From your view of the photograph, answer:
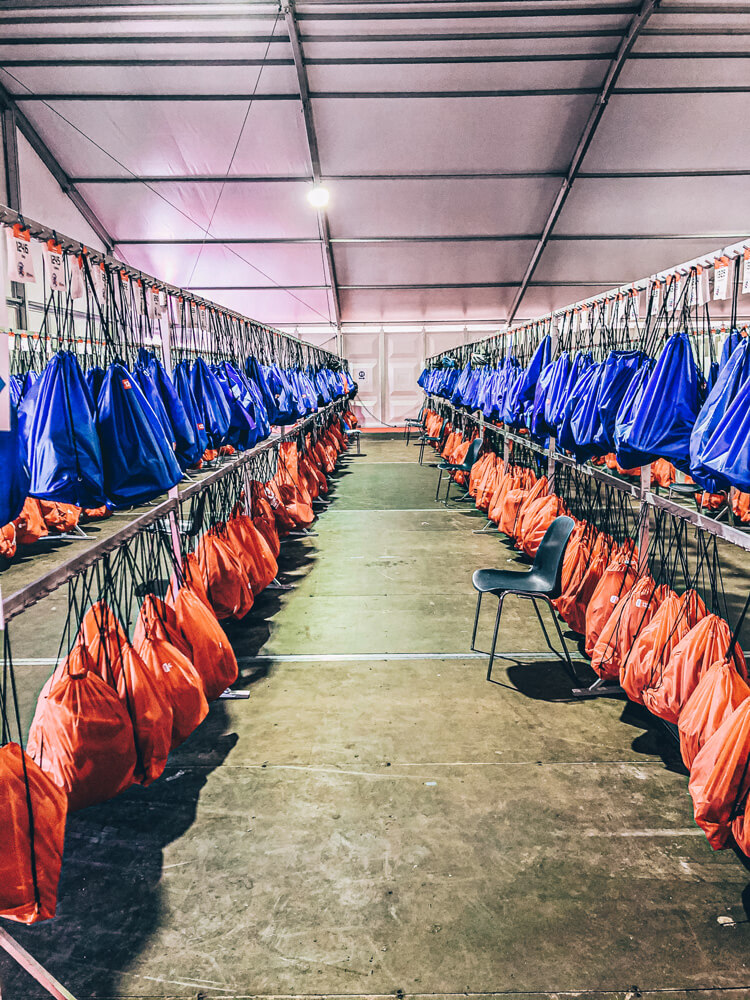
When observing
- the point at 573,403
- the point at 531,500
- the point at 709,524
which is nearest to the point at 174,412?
the point at 573,403

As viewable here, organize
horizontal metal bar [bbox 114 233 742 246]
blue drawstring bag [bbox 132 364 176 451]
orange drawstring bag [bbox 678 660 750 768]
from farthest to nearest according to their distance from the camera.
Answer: horizontal metal bar [bbox 114 233 742 246] < blue drawstring bag [bbox 132 364 176 451] < orange drawstring bag [bbox 678 660 750 768]

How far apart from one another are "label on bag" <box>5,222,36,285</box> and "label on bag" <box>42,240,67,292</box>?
0.69ft

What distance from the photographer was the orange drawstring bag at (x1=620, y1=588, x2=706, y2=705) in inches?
107

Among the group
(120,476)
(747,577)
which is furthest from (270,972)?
(747,577)

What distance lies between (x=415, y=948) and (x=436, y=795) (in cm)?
72

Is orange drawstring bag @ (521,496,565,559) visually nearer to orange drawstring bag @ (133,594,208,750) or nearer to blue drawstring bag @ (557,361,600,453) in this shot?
blue drawstring bag @ (557,361,600,453)

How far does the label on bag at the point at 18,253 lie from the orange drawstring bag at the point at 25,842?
1297mm

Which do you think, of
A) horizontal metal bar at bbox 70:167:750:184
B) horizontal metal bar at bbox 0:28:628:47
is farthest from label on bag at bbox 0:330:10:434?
horizontal metal bar at bbox 70:167:750:184

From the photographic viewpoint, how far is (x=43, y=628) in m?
4.41

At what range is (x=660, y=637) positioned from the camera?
276 cm

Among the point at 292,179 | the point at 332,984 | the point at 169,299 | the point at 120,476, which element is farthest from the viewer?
the point at 292,179

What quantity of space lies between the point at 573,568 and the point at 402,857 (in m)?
2.05

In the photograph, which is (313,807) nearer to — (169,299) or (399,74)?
(169,299)

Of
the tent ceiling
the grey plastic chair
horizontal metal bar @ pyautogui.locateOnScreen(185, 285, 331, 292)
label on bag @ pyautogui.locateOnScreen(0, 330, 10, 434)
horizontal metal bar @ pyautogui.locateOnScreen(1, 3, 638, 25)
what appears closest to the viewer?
label on bag @ pyautogui.locateOnScreen(0, 330, 10, 434)
